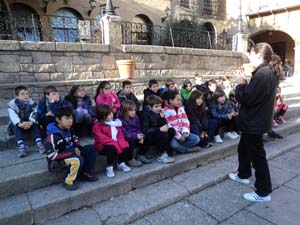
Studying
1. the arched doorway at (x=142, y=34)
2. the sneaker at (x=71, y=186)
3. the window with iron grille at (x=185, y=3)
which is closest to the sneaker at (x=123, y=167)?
the sneaker at (x=71, y=186)

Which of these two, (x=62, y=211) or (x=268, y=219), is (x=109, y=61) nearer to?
(x=62, y=211)

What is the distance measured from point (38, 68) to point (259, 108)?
14.9 ft

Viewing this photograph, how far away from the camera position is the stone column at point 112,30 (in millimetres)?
5973

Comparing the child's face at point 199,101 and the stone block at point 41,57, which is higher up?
the stone block at point 41,57

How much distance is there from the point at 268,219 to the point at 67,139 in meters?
2.12

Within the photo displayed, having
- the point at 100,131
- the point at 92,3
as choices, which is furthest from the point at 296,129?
the point at 92,3

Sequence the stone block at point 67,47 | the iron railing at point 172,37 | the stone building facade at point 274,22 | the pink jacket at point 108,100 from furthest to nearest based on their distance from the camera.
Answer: the stone building facade at point 274,22, the iron railing at point 172,37, the stone block at point 67,47, the pink jacket at point 108,100

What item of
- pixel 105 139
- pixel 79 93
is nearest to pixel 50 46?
pixel 79 93

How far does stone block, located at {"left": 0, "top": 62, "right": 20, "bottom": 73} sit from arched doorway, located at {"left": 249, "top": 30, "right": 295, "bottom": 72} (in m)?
14.9

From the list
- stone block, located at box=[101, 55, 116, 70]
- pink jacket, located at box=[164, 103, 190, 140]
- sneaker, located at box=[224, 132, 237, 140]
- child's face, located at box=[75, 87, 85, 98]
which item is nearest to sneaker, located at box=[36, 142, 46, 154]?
child's face, located at box=[75, 87, 85, 98]

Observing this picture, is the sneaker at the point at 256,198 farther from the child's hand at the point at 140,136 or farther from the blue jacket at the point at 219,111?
the blue jacket at the point at 219,111

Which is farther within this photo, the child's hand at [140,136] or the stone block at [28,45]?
the stone block at [28,45]

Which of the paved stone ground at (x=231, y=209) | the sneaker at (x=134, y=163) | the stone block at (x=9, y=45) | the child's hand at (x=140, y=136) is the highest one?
the stone block at (x=9, y=45)

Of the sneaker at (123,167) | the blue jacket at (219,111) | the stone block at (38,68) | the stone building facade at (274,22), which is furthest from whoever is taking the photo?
the stone building facade at (274,22)
